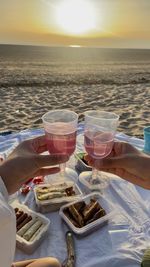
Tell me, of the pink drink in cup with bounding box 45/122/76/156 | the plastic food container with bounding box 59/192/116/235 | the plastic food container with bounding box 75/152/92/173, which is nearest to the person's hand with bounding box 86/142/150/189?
the pink drink in cup with bounding box 45/122/76/156

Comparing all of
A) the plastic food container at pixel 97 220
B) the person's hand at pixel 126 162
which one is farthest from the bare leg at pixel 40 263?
the person's hand at pixel 126 162

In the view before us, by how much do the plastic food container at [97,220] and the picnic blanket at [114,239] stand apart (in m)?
0.04

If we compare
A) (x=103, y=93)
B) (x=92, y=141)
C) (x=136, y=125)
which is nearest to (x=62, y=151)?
(x=92, y=141)

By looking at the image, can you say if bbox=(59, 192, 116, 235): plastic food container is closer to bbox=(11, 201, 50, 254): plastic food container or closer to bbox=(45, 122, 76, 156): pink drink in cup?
bbox=(11, 201, 50, 254): plastic food container

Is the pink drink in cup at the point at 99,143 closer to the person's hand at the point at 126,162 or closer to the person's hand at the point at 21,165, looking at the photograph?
the person's hand at the point at 126,162

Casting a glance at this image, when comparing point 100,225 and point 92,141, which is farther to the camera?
point 100,225

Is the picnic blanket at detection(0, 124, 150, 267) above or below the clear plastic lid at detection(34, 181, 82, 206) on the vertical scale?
below

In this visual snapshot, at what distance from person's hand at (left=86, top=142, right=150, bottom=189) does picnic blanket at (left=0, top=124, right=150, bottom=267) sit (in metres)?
0.42

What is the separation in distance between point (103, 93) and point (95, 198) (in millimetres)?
9773

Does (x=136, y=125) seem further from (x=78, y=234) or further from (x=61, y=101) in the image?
(x=78, y=234)

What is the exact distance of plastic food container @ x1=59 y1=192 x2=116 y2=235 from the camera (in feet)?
6.97

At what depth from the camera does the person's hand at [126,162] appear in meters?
1.95

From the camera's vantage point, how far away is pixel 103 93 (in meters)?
12.0

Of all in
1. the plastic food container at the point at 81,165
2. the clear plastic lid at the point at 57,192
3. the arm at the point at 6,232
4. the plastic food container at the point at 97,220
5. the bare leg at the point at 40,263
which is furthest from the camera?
the plastic food container at the point at 81,165
